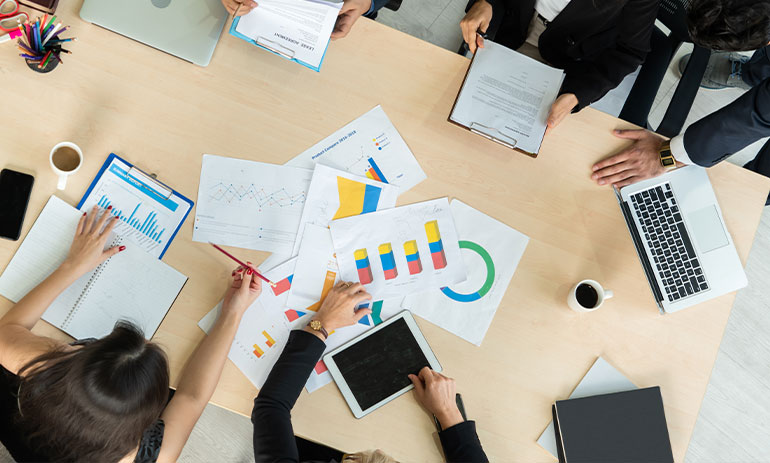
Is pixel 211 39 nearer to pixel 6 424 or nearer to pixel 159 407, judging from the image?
pixel 159 407

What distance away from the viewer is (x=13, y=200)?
118 centimetres

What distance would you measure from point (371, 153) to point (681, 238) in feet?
2.62

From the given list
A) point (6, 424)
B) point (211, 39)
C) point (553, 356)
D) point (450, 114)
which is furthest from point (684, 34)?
point (6, 424)

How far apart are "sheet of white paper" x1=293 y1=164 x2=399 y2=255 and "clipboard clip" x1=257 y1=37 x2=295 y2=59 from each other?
0.27 meters

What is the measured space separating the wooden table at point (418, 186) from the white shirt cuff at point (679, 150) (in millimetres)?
101

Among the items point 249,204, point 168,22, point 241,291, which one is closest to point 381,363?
point 241,291

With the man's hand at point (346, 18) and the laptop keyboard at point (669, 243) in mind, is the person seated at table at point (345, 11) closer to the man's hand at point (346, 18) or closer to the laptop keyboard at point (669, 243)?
the man's hand at point (346, 18)

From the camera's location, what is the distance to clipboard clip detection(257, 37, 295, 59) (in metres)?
1.19

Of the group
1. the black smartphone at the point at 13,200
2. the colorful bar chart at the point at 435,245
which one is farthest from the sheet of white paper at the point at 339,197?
the black smartphone at the point at 13,200

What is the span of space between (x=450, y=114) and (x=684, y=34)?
0.75m

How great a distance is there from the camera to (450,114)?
126 centimetres

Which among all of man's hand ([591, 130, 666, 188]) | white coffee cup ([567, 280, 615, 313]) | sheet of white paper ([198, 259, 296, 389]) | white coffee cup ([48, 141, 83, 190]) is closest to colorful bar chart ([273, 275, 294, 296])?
sheet of white paper ([198, 259, 296, 389])

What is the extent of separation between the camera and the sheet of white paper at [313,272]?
1.23 metres

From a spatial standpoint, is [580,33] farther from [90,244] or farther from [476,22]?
[90,244]
